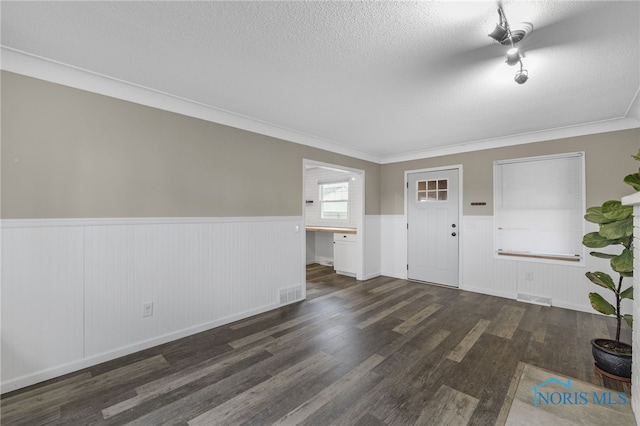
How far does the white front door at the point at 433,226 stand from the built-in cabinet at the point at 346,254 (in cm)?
105

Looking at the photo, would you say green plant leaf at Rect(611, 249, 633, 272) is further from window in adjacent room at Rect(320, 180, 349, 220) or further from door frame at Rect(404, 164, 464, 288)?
window in adjacent room at Rect(320, 180, 349, 220)

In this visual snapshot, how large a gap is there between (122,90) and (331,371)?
314cm

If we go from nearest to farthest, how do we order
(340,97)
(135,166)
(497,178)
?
1. (135,166)
2. (340,97)
3. (497,178)

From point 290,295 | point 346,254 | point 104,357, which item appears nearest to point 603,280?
point 290,295

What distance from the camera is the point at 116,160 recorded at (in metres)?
2.59

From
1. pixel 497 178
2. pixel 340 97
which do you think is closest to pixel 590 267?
pixel 497 178

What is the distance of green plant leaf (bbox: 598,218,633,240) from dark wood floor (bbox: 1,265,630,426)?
1151mm

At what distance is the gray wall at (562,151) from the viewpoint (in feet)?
11.7

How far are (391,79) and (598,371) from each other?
9.95ft

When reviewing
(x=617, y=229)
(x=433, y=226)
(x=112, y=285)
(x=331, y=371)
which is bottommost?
(x=331, y=371)

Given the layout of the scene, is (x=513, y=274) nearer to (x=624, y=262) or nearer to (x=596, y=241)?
(x=596, y=241)

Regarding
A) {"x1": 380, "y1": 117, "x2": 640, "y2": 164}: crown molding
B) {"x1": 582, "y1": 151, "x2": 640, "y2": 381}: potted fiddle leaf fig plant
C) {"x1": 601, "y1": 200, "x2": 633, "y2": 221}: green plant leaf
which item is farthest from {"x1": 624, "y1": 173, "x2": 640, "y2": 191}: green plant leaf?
{"x1": 380, "y1": 117, "x2": 640, "y2": 164}: crown molding

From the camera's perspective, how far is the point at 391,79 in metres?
2.52

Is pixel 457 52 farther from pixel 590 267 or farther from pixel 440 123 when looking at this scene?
pixel 590 267
